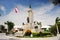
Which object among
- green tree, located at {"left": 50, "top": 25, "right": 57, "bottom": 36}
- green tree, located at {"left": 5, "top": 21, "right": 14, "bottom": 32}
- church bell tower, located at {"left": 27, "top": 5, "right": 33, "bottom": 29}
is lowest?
green tree, located at {"left": 50, "top": 25, "right": 57, "bottom": 36}

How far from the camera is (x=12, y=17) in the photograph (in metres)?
1.73

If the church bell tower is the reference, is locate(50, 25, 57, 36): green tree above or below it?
below

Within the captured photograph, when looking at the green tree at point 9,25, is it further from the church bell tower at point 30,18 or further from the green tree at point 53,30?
the green tree at point 53,30

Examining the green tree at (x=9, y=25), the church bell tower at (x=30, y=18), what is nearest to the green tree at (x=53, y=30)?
the church bell tower at (x=30, y=18)

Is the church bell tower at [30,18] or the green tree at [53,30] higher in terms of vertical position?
the church bell tower at [30,18]

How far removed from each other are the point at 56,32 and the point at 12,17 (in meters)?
0.68

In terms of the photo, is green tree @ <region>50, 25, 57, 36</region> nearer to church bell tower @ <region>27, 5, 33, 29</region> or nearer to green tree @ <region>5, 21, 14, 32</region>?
church bell tower @ <region>27, 5, 33, 29</region>

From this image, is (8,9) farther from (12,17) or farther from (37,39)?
(37,39)

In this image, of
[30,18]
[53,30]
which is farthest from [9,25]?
[53,30]

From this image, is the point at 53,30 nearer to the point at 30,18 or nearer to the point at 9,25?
the point at 30,18

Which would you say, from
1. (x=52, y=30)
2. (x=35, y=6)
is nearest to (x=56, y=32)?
(x=52, y=30)

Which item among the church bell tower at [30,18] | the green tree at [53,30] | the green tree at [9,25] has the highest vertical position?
the church bell tower at [30,18]

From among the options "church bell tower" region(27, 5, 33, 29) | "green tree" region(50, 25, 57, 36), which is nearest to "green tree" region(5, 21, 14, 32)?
"church bell tower" region(27, 5, 33, 29)

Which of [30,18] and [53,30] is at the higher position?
[30,18]
